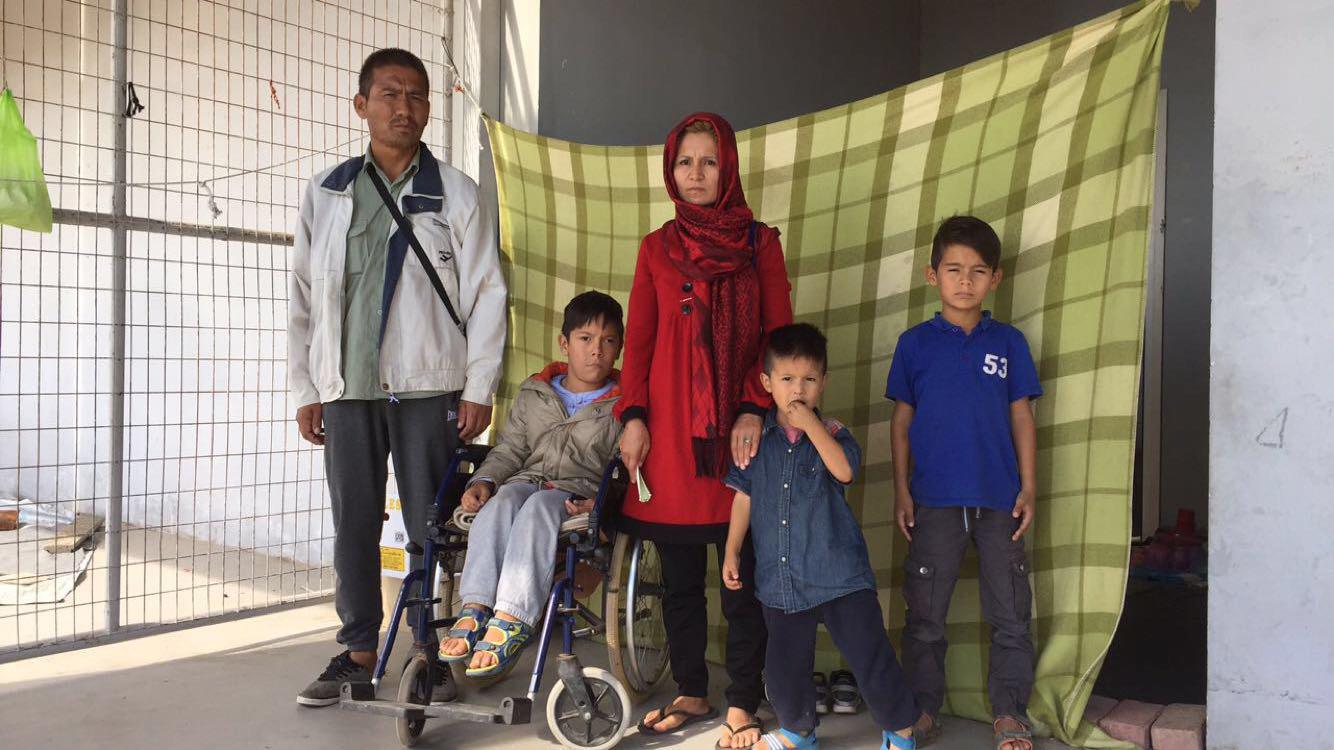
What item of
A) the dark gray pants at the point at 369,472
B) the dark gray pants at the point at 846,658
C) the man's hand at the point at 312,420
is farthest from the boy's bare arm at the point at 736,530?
the man's hand at the point at 312,420

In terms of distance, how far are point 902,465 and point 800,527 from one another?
34cm

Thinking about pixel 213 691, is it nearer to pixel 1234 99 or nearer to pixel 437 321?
pixel 437 321

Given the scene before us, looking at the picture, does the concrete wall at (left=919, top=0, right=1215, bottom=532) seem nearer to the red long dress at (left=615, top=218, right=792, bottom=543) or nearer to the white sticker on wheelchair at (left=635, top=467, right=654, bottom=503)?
the red long dress at (left=615, top=218, right=792, bottom=543)

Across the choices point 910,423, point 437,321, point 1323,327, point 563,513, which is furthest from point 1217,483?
point 437,321

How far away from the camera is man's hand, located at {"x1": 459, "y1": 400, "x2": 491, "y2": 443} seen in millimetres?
2752

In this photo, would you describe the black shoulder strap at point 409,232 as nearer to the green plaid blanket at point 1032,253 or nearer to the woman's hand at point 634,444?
the woman's hand at point 634,444

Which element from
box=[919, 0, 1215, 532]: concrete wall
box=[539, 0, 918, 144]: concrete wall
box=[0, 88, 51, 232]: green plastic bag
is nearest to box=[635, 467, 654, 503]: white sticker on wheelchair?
box=[539, 0, 918, 144]: concrete wall

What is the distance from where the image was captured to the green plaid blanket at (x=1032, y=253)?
7.80ft

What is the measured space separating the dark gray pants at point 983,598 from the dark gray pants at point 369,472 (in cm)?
120

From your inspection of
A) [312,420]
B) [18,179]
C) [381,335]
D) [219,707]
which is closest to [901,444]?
[381,335]

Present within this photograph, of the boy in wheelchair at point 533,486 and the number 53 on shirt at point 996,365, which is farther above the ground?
the number 53 on shirt at point 996,365

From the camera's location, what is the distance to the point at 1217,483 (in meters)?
2.20

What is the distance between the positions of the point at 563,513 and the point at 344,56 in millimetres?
3000

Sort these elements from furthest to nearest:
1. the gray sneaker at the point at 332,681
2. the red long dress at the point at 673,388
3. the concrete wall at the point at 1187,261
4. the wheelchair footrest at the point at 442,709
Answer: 1. the concrete wall at the point at 1187,261
2. the gray sneaker at the point at 332,681
3. the red long dress at the point at 673,388
4. the wheelchair footrest at the point at 442,709
